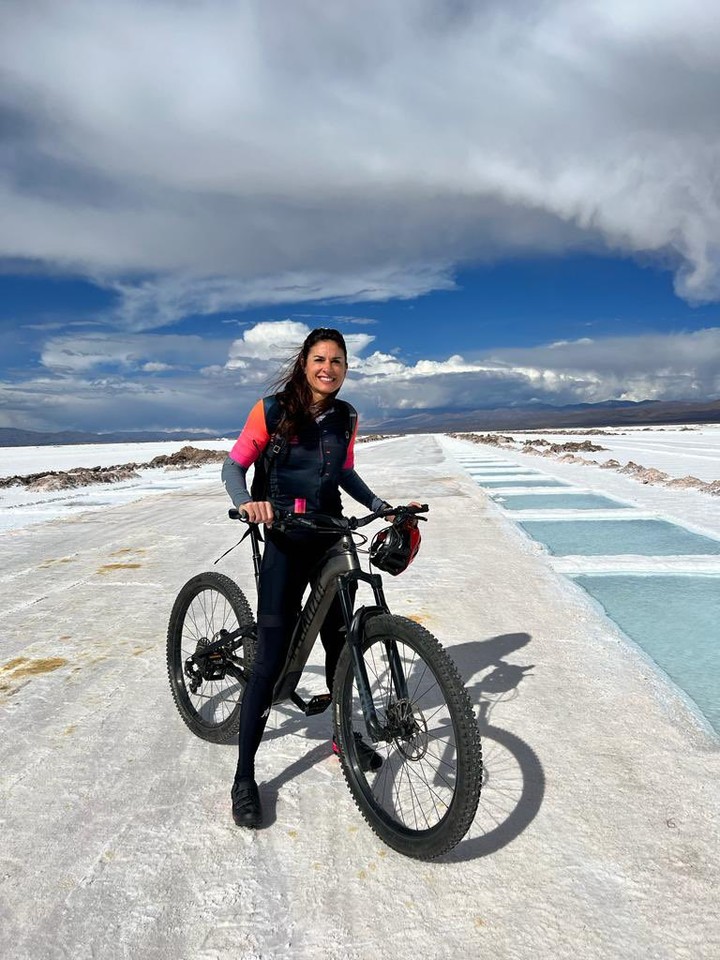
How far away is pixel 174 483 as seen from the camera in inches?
865

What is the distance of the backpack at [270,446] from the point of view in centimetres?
292

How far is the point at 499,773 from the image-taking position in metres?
3.14

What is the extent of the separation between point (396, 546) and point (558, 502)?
38.3ft

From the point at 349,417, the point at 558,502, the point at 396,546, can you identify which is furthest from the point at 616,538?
the point at 396,546

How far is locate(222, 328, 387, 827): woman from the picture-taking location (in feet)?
9.54

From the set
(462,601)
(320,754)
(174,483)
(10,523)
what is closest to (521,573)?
(462,601)

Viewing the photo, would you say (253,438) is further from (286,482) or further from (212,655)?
(212,655)

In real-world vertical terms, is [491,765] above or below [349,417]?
below

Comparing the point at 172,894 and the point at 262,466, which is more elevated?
the point at 262,466

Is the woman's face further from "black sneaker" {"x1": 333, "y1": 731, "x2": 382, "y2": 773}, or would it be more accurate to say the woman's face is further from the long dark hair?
"black sneaker" {"x1": 333, "y1": 731, "x2": 382, "y2": 773}

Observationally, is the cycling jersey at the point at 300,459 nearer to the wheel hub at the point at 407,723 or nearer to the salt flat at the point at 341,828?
the wheel hub at the point at 407,723

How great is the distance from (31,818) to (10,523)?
1046 cm

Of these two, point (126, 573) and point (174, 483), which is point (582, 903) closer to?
point (126, 573)

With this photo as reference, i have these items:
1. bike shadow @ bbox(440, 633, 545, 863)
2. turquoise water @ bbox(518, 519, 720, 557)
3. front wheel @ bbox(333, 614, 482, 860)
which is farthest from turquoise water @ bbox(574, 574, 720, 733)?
front wheel @ bbox(333, 614, 482, 860)
